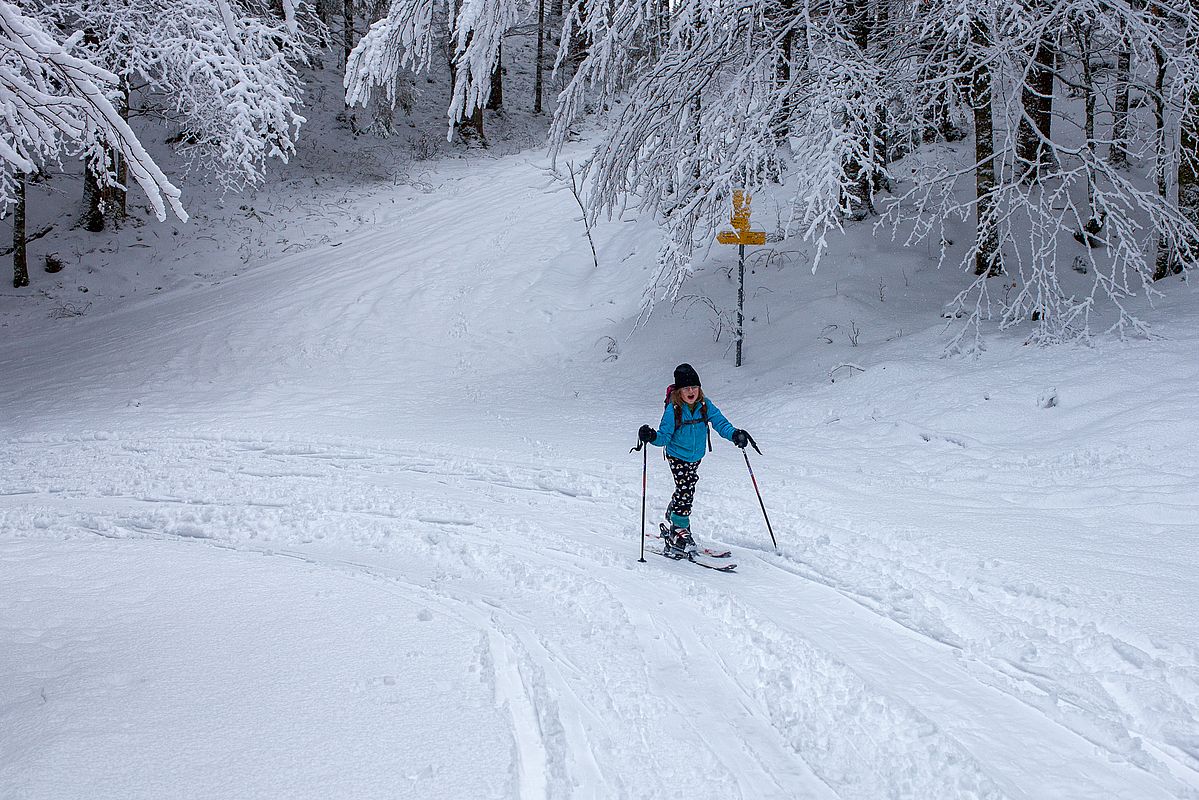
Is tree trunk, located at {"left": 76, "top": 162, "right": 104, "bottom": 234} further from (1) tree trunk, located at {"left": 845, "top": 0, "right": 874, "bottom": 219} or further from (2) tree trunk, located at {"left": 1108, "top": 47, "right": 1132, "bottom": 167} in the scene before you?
(2) tree trunk, located at {"left": 1108, "top": 47, "right": 1132, "bottom": 167}

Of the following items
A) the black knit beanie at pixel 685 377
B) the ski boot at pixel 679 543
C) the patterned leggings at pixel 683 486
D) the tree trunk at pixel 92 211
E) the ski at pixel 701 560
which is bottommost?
the ski at pixel 701 560

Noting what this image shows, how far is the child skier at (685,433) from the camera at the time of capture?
599 centimetres

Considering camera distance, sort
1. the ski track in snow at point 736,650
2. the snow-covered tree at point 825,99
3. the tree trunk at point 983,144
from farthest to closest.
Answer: the tree trunk at point 983,144 < the snow-covered tree at point 825,99 < the ski track in snow at point 736,650

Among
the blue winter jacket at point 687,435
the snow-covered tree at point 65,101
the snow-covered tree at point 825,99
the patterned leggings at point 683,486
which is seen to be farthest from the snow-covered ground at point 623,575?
the snow-covered tree at point 65,101

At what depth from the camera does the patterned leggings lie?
5.98 m

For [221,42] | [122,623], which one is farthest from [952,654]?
[221,42]

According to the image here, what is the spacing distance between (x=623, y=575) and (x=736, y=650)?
1.32 meters

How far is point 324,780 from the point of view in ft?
10.0

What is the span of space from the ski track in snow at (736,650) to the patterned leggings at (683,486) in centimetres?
45

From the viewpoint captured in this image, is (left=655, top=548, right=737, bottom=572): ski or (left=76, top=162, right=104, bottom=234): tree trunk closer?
(left=655, top=548, right=737, bottom=572): ski

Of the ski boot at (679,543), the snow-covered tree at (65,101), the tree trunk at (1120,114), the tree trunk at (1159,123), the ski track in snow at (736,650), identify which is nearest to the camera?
the snow-covered tree at (65,101)

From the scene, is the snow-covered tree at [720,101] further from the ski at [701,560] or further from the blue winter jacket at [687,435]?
the ski at [701,560]

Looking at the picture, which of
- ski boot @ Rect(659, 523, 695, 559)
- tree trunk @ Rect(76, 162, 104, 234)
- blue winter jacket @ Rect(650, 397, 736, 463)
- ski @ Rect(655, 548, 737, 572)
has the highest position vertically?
tree trunk @ Rect(76, 162, 104, 234)

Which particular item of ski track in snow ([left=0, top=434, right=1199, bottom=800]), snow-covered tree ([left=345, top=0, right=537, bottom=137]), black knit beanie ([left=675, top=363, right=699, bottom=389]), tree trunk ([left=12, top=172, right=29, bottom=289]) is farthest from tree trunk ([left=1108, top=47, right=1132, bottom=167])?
tree trunk ([left=12, top=172, right=29, bottom=289])
